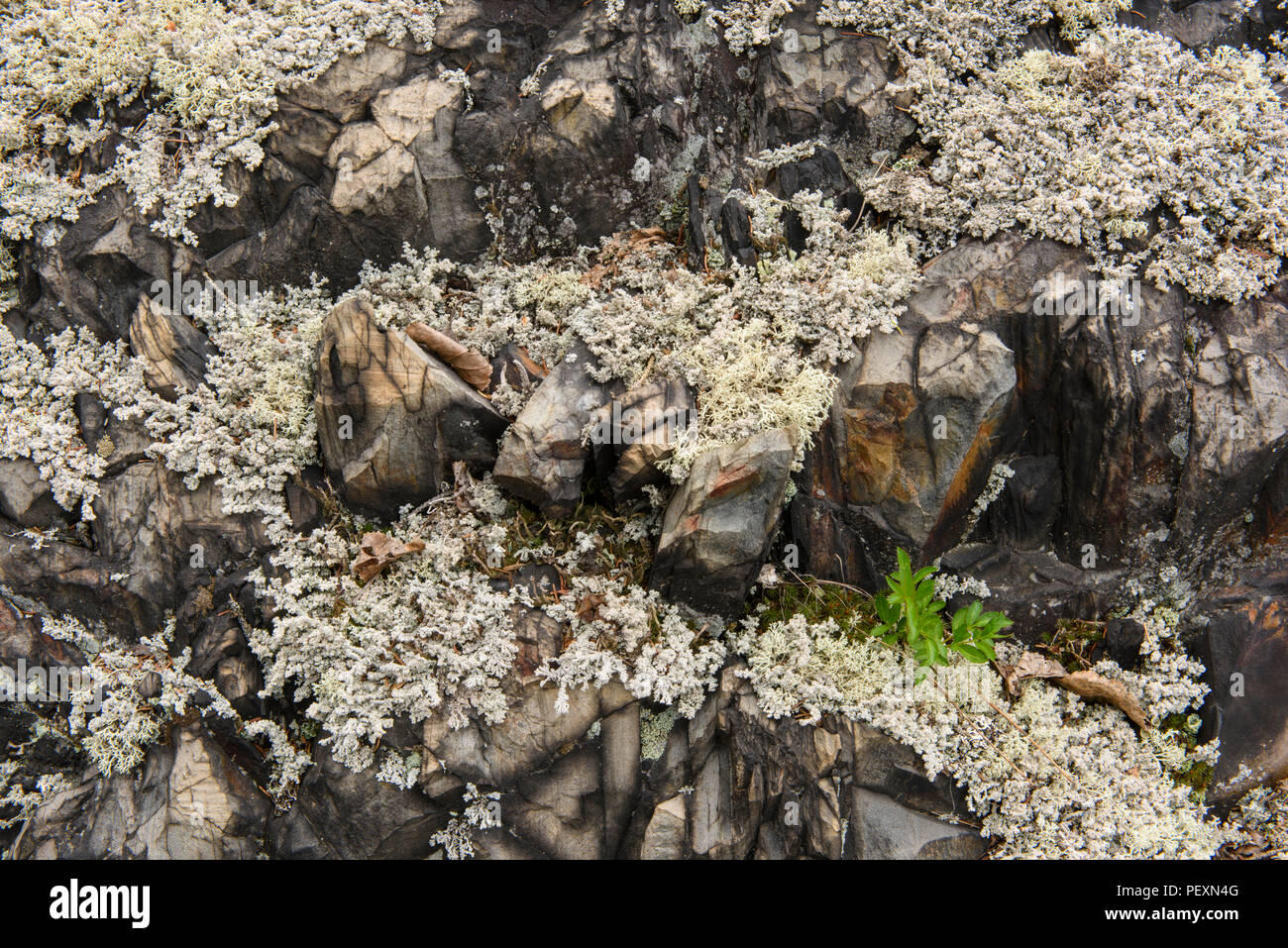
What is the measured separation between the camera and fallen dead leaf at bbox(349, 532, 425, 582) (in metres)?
6.38

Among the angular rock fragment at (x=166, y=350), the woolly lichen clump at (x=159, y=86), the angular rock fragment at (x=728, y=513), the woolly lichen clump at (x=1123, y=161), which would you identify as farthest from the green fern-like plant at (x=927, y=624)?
the woolly lichen clump at (x=159, y=86)

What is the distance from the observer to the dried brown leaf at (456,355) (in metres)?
6.60

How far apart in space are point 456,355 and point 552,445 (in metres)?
1.17

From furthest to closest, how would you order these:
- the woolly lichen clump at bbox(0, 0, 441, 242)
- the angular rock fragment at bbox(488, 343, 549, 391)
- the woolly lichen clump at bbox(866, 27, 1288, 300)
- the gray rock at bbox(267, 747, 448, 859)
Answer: the woolly lichen clump at bbox(0, 0, 441, 242), the angular rock fragment at bbox(488, 343, 549, 391), the woolly lichen clump at bbox(866, 27, 1288, 300), the gray rock at bbox(267, 747, 448, 859)

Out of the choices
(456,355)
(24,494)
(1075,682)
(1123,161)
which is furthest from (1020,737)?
(24,494)

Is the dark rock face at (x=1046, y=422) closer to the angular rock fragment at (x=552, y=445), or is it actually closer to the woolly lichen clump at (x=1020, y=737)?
the woolly lichen clump at (x=1020, y=737)

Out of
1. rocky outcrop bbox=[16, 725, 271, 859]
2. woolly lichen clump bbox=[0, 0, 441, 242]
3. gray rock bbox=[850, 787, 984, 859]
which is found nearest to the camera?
gray rock bbox=[850, 787, 984, 859]

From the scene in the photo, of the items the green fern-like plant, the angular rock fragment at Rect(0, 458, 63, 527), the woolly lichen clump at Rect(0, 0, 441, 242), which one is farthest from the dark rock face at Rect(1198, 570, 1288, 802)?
the angular rock fragment at Rect(0, 458, 63, 527)

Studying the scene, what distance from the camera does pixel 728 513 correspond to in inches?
236

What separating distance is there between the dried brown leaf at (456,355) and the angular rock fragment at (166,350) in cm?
204

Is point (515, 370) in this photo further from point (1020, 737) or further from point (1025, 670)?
point (1020, 737)

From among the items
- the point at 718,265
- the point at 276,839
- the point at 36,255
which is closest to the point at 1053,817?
the point at 718,265

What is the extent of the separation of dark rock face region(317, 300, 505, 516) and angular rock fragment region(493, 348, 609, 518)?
34cm

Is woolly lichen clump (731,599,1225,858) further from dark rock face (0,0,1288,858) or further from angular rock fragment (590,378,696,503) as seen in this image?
angular rock fragment (590,378,696,503)
